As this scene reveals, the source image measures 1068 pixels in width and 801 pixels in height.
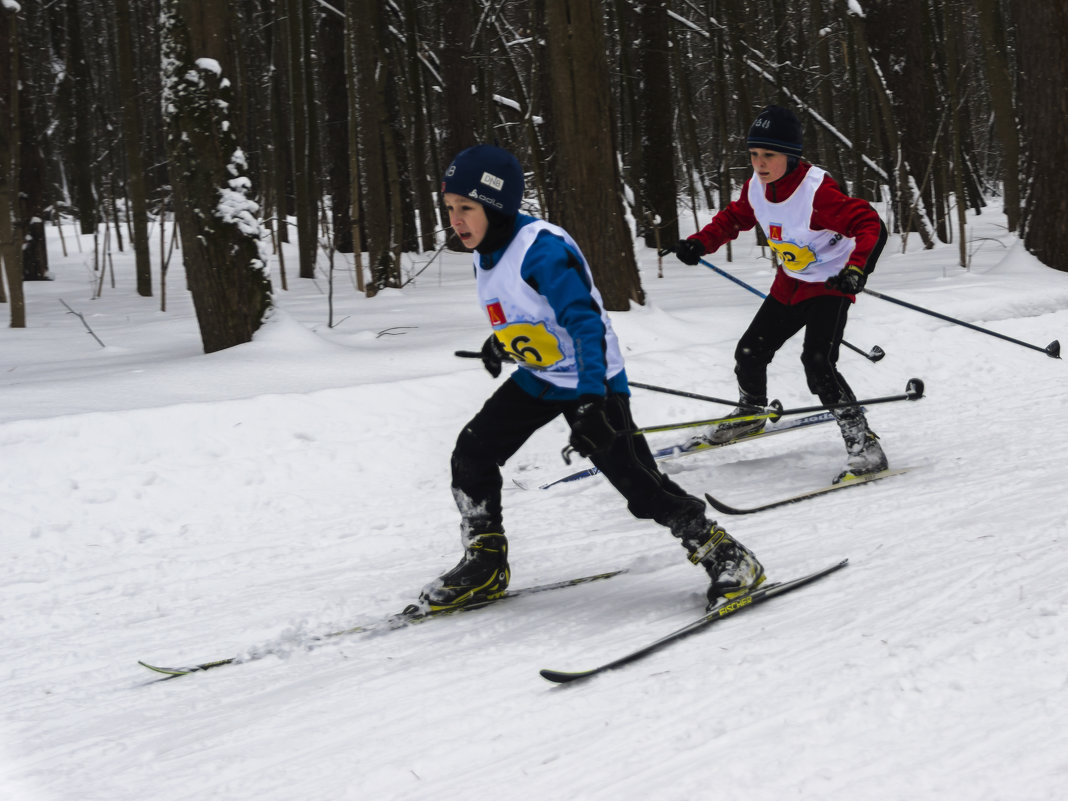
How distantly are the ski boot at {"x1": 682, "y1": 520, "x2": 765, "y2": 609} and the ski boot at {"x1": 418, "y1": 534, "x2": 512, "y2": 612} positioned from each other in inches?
28.4

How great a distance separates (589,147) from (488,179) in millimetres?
5064

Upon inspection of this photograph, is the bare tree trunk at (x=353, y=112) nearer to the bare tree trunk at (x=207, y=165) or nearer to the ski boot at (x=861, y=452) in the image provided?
the bare tree trunk at (x=207, y=165)

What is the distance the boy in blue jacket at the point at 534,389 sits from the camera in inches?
126

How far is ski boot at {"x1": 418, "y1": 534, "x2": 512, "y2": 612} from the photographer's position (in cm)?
366

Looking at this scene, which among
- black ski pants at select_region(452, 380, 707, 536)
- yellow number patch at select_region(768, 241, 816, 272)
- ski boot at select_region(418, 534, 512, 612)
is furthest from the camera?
yellow number patch at select_region(768, 241, 816, 272)

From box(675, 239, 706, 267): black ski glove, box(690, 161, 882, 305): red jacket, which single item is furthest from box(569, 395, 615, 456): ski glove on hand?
box(675, 239, 706, 267): black ski glove

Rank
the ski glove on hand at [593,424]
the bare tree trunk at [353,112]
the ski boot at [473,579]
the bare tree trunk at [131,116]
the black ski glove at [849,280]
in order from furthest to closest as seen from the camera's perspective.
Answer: the bare tree trunk at [131,116]
the bare tree trunk at [353,112]
the black ski glove at [849,280]
the ski boot at [473,579]
the ski glove on hand at [593,424]

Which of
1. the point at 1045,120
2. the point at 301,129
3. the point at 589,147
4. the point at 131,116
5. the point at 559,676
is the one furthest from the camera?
the point at 301,129

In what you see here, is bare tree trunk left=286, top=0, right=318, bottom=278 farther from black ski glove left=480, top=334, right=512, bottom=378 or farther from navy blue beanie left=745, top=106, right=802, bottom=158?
black ski glove left=480, top=334, right=512, bottom=378

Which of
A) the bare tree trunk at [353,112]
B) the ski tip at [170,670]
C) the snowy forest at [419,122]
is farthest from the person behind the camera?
the bare tree trunk at [353,112]

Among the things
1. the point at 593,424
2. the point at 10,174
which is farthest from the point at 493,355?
the point at 10,174

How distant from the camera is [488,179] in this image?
3.34 metres

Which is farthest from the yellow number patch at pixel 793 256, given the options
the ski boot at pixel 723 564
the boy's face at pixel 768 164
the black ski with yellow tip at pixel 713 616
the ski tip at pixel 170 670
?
the ski tip at pixel 170 670

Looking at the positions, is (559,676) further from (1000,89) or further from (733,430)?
(1000,89)
